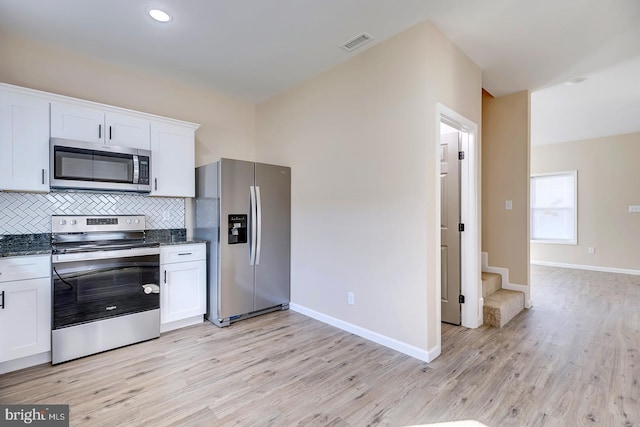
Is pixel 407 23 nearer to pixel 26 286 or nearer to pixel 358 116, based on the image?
pixel 358 116

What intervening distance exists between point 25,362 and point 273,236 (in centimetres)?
235

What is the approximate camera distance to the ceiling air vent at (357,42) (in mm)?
2689

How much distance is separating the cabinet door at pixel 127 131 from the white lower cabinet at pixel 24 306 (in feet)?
3.99

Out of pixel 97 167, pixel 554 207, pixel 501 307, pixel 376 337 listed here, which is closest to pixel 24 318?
pixel 97 167

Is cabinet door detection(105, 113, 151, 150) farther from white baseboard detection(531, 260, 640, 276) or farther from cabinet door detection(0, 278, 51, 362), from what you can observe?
white baseboard detection(531, 260, 640, 276)

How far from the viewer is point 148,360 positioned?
2.50 metres

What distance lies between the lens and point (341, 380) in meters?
2.21

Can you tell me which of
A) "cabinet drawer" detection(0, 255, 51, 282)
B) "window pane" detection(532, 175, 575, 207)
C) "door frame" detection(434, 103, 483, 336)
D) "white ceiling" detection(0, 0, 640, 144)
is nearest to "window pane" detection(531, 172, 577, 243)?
"window pane" detection(532, 175, 575, 207)

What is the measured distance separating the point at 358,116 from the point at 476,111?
4.27ft

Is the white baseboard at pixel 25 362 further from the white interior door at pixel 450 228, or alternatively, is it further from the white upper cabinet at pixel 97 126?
the white interior door at pixel 450 228

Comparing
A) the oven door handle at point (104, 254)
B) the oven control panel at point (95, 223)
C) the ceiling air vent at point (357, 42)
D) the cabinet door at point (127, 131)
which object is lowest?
the oven door handle at point (104, 254)

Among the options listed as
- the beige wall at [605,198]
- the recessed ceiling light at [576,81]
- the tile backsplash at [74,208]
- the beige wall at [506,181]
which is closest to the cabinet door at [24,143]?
the tile backsplash at [74,208]

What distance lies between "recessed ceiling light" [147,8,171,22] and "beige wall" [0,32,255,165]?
3.79ft

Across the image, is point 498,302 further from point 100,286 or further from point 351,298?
point 100,286
